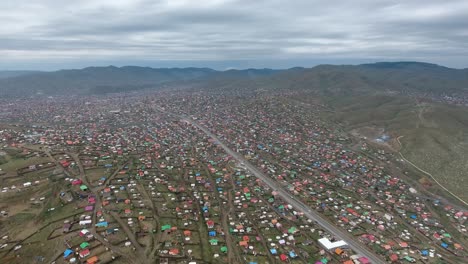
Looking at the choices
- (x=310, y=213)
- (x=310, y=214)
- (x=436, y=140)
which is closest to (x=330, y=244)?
(x=310, y=214)

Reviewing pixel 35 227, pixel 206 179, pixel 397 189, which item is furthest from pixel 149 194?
pixel 397 189

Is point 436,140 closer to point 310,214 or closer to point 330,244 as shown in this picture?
point 310,214

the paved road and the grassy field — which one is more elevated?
the grassy field

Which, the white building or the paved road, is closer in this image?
the paved road

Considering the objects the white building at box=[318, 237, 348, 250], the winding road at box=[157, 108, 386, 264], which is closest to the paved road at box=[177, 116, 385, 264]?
the winding road at box=[157, 108, 386, 264]

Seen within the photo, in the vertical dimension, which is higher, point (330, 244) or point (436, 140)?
point (436, 140)

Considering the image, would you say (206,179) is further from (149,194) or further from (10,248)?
(10,248)

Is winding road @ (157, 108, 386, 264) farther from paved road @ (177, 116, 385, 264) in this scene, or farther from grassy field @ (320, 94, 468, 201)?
grassy field @ (320, 94, 468, 201)

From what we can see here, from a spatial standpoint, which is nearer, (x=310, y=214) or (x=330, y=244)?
(x=330, y=244)

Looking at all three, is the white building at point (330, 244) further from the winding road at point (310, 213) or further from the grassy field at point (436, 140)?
the grassy field at point (436, 140)

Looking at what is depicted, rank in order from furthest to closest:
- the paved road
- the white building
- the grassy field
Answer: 1. the grassy field
2. the white building
3. the paved road

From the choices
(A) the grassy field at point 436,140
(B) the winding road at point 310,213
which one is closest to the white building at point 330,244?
(B) the winding road at point 310,213
